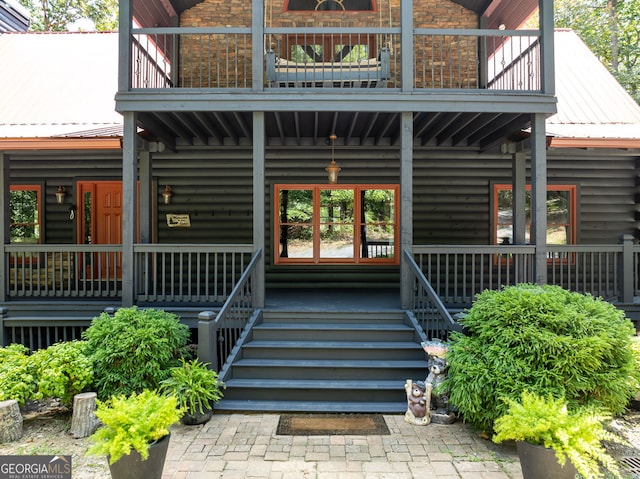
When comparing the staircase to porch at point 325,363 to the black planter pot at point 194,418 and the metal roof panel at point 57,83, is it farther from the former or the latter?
the metal roof panel at point 57,83

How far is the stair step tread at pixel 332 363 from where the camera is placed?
4.70m

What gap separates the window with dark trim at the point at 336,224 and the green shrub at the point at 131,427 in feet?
17.2

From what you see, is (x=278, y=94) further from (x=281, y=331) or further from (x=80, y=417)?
(x=80, y=417)

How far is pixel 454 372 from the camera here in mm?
3973

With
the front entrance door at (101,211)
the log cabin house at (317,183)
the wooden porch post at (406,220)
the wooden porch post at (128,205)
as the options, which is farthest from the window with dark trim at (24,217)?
the wooden porch post at (406,220)

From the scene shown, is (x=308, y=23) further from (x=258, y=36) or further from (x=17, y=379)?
(x=17, y=379)

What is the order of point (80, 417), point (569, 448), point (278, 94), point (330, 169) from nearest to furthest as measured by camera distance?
point (569, 448) < point (80, 417) < point (278, 94) < point (330, 169)

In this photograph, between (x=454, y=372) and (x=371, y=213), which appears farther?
(x=371, y=213)

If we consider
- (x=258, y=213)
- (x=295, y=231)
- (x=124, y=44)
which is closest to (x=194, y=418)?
(x=258, y=213)

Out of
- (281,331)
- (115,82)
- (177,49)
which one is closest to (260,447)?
(281,331)

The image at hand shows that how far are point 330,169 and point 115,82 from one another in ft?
16.7

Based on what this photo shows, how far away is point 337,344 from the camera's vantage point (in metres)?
5.03

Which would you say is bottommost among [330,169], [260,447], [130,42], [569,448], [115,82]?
Answer: [260,447]

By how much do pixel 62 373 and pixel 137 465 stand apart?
186 cm
